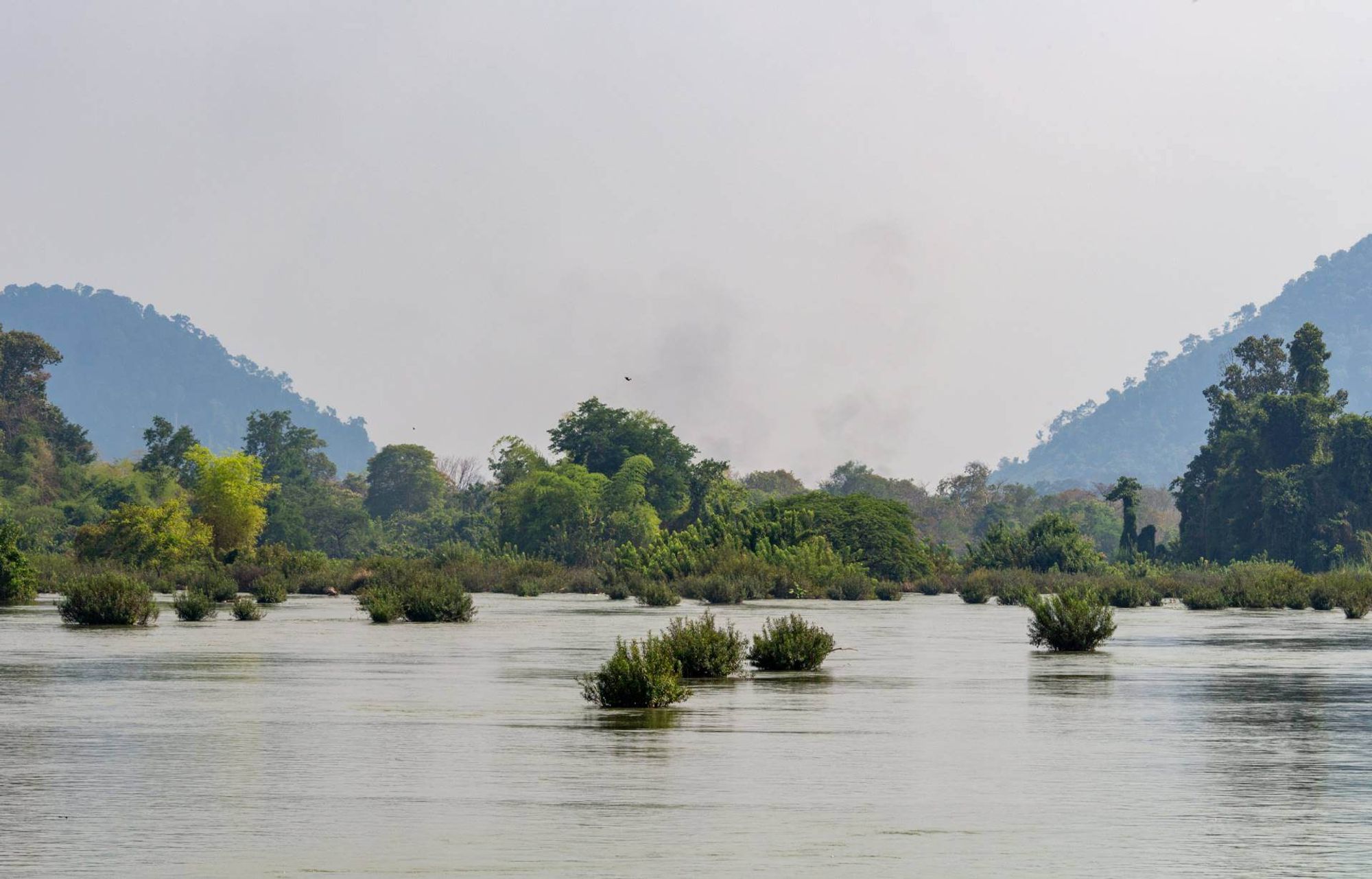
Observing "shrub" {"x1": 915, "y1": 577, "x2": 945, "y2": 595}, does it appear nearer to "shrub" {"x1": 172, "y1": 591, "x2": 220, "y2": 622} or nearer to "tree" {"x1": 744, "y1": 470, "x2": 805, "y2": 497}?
"shrub" {"x1": 172, "y1": 591, "x2": 220, "y2": 622}

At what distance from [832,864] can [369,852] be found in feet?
9.10

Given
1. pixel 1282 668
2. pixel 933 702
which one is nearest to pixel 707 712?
pixel 933 702

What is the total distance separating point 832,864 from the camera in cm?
1015

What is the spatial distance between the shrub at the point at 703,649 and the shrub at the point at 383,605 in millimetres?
19040

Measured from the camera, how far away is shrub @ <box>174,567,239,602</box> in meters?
59.9

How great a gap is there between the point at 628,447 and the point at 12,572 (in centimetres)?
5660

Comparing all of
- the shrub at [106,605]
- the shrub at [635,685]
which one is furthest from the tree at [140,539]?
the shrub at [635,685]

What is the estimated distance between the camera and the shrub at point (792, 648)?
2664cm

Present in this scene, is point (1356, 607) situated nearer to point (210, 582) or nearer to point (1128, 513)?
point (210, 582)

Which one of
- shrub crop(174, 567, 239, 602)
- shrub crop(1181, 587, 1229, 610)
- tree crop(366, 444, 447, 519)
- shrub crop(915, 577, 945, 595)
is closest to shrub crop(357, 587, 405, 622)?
shrub crop(174, 567, 239, 602)

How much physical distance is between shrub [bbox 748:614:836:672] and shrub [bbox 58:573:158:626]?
18.5m

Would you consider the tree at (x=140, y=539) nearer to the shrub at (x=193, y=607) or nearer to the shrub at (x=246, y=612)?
the shrub at (x=246, y=612)

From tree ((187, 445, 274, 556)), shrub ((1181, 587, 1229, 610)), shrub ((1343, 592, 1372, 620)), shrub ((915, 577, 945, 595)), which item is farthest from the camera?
tree ((187, 445, 274, 556))

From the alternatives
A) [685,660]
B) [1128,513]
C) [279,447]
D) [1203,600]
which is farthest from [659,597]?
[279,447]
